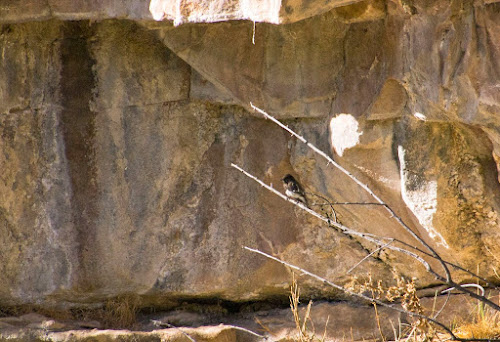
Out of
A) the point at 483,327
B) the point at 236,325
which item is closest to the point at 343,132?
the point at 483,327

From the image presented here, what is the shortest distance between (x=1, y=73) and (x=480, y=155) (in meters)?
2.75

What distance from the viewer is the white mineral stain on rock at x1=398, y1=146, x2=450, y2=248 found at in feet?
12.0

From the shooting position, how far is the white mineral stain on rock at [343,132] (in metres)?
3.73

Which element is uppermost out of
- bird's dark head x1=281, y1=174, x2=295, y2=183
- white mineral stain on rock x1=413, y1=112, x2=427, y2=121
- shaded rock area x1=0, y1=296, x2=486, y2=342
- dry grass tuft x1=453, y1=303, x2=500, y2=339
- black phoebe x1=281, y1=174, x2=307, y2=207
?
white mineral stain on rock x1=413, y1=112, x2=427, y2=121

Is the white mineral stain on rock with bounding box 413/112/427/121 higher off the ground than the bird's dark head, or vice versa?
the white mineral stain on rock with bounding box 413/112/427/121

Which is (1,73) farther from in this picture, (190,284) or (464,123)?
(464,123)

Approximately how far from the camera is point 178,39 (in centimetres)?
399

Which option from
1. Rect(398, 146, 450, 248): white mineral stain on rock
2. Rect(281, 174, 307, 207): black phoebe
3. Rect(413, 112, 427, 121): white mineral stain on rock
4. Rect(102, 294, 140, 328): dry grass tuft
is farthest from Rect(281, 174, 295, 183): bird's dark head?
Rect(102, 294, 140, 328): dry grass tuft

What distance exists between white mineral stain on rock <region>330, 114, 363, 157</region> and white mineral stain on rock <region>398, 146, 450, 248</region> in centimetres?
25

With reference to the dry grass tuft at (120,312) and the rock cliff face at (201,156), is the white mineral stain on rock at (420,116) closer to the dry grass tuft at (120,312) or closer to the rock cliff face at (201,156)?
the rock cliff face at (201,156)

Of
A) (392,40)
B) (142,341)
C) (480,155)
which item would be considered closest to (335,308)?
(142,341)

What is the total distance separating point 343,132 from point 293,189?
0.62 m

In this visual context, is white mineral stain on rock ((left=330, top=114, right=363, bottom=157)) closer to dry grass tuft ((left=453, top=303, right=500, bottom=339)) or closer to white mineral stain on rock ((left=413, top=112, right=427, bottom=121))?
white mineral stain on rock ((left=413, top=112, right=427, bottom=121))

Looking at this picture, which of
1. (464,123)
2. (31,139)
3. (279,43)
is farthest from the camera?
(31,139)
